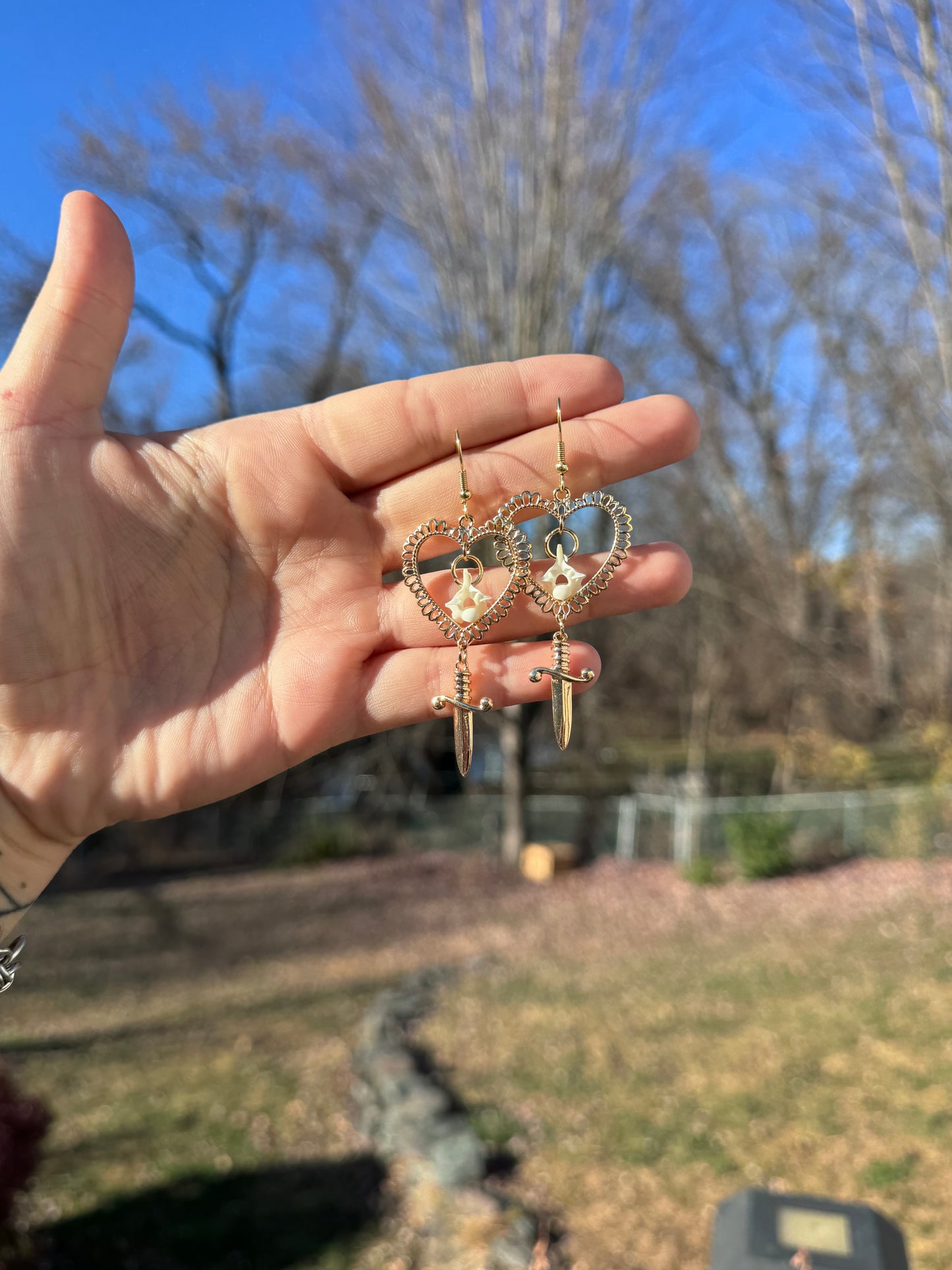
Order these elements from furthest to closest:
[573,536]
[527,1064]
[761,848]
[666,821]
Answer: [666,821], [761,848], [527,1064], [573,536]

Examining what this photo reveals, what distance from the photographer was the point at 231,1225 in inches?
156

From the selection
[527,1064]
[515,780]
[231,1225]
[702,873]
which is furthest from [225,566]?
[515,780]

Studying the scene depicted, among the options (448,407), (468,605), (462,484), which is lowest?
(468,605)

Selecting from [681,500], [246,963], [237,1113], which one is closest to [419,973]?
[246,963]

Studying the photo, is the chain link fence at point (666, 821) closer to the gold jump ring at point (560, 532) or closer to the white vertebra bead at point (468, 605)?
the gold jump ring at point (560, 532)

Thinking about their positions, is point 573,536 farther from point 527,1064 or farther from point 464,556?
point 527,1064

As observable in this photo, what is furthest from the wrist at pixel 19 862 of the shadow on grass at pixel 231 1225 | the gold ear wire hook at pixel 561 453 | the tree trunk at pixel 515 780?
the tree trunk at pixel 515 780

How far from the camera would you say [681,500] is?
14938 mm

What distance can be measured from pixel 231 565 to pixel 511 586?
0.61 m

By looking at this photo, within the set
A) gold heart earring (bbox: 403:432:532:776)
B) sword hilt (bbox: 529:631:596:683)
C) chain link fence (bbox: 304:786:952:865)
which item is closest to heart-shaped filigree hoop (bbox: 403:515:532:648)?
gold heart earring (bbox: 403:432:532:776)

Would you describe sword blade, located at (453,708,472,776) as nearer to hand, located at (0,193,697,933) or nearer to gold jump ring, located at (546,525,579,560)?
hand, located at (0,193,697,933)

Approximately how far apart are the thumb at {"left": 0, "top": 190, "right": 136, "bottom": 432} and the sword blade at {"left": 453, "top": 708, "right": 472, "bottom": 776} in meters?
1.00

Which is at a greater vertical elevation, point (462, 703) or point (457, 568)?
point (457, 568)

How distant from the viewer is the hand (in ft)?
5.72
